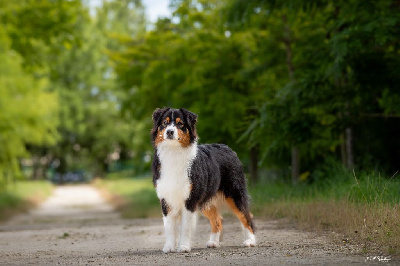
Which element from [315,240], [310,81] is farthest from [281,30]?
[315,240]

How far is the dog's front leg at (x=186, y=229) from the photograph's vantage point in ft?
29.6

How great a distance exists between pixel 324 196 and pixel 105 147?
56811 mm

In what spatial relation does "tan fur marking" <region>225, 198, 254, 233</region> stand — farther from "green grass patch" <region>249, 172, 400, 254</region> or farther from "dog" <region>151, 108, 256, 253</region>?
"green grass patch" <region>249, 172, 400, 254</region>

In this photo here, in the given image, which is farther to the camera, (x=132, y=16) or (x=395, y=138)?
(x=132, y=16)

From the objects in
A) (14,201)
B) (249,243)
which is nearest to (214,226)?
(249,243)

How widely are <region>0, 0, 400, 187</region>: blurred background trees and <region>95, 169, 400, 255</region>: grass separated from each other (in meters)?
1.11

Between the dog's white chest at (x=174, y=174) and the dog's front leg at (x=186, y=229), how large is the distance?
165mm

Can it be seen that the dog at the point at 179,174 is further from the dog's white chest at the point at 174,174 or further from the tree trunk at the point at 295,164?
the tree trunk at the point at 295,164

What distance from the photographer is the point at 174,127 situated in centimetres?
868

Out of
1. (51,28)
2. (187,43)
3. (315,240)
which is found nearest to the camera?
(315,240)

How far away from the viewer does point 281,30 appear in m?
18.9

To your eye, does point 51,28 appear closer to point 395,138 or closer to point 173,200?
point 395,138

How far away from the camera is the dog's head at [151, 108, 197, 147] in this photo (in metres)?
8.70

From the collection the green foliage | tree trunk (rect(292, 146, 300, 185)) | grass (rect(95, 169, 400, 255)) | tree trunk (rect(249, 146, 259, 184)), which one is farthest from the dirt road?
the green foliage
